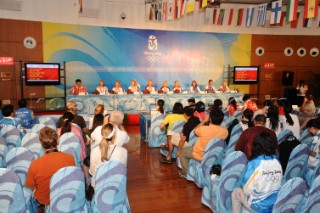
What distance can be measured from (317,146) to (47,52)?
1015 centimetres

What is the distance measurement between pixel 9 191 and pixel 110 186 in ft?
3.06

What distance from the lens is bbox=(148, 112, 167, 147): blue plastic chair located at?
738 centimetres

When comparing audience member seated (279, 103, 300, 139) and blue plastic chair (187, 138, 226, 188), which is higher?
audience member seated (279, 103, 300, 139)

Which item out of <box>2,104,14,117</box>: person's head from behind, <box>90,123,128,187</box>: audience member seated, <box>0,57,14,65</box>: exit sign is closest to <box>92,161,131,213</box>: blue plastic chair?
<box>90,123,128,187</box>: audience member seated

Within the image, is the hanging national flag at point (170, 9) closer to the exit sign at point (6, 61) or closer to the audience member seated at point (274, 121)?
the exit sign at point (6, 61)

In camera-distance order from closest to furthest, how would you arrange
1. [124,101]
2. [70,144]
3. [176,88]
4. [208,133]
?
[70,144] → [208,133] → [124,101] → [176,88]

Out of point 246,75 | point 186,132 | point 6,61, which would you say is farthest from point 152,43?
point 186,132

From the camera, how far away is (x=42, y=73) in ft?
36.4

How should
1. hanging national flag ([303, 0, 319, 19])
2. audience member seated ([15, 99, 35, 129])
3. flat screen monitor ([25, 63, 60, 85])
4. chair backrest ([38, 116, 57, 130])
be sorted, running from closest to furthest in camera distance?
chair backrest ([38, 116, 57, 130]) < audience member seated ([15, 99, 35, 129]) < hanging national flag ([303, 0, 319, 19]) < flat screen monitor ([25, 63, 60, 85])

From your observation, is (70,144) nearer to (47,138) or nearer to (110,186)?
(47,138)

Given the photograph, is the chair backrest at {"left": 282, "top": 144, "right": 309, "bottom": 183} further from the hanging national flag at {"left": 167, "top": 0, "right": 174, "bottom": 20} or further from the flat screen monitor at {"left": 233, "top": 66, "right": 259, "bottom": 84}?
the flat screen monitor at {"left": 233, "top": 66, "right": 259, "bottom": 84}

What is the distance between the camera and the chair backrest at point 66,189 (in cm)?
280

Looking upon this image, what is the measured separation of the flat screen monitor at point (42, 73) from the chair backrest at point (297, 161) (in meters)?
9.49

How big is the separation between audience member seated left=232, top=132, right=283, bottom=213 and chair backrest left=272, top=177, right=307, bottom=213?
204 millimetres
